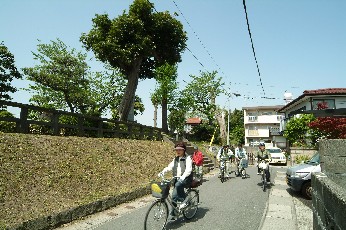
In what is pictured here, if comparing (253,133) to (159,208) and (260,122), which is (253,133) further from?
(159,208)

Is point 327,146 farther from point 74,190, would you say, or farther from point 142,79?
point 142,79

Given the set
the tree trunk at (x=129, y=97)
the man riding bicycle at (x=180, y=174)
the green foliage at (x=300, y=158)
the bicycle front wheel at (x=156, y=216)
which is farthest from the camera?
the tree trunk at (x=129, y=97)

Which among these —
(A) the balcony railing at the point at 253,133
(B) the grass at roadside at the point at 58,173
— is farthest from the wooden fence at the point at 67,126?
(A) the balcony railing at the point at 253,133

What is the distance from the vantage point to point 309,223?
21.2 feet

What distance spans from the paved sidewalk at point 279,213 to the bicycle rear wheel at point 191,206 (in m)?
1.73

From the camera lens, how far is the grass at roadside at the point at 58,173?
6145 millimetres

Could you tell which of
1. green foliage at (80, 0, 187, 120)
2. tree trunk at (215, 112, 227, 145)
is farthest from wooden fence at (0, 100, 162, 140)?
tree trunk at (215, 112, 227, 145)

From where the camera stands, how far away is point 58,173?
7969 mm

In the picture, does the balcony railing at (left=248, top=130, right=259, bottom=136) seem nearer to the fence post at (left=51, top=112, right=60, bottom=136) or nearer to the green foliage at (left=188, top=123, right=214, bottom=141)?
the green foliage at (left=188, top=123, right=214, bottom=141)

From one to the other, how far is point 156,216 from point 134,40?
1832cm

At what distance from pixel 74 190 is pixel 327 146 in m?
6.52

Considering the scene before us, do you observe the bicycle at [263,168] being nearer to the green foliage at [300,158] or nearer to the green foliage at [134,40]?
the green foliage at [300,158]

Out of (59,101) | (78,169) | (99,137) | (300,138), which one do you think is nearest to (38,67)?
(59,101)

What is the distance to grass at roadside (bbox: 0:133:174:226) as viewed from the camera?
6145mm
